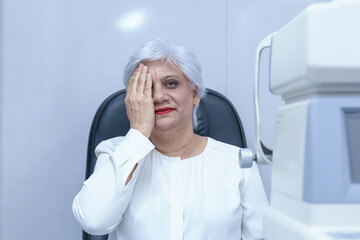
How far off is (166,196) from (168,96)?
0.36 m

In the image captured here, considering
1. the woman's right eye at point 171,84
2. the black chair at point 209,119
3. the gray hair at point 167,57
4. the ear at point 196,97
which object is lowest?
the black chair at point 209,119

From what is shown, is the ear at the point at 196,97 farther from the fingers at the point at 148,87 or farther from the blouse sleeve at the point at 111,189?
the blouse sleeve at the point at 111,189

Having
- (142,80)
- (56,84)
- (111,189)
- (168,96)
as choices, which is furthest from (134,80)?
(56,84)

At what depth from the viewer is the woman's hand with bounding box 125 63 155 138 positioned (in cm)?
132

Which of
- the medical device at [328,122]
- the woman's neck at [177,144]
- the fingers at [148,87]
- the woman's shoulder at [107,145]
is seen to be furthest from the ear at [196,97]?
the medical device at [328,122]

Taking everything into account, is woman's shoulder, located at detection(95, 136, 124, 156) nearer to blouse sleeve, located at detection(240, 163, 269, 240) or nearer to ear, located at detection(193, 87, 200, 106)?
ear, located at detection(193, 87, 200, 106)

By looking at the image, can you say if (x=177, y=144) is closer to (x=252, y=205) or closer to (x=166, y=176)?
(x=166, y=176)

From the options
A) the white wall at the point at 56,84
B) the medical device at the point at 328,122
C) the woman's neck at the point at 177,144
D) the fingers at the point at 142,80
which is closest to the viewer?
the medical device at the point at 328,122

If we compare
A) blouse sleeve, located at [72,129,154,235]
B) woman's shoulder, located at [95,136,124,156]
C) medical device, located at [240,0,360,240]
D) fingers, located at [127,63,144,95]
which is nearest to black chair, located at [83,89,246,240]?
woman's shoulder, located at [95,136,124,156]

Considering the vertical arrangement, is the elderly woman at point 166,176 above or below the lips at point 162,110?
below

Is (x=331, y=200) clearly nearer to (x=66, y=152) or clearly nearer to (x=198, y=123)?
(x=198, y=123)

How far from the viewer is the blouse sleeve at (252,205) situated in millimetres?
1386

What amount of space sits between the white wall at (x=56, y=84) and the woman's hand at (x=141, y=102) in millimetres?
470

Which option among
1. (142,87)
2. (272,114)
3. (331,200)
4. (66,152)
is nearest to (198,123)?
(142,87)
